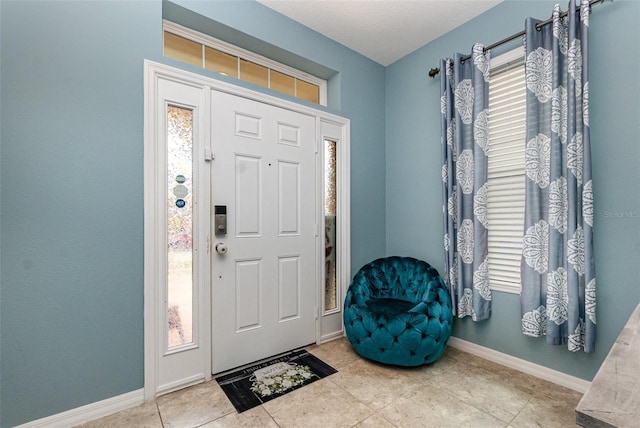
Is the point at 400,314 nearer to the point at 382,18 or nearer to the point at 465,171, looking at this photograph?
the point at 465,171

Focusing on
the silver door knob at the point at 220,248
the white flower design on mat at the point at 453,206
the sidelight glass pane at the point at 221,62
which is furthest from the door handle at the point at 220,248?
the white flower design on mat at the point at 453,206

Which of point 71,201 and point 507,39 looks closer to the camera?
point 71,201

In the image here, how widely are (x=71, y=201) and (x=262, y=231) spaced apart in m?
1.16

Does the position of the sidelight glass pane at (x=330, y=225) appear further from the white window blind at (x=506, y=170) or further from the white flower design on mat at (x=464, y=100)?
the white window blind at (x=506, y=170)

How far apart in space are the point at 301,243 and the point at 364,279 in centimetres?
63

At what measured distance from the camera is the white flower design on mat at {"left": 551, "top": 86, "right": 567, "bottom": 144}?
1.88 meters

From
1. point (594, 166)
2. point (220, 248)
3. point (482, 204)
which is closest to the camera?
point (594, 166)

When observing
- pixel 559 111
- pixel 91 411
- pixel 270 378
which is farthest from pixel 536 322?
pixel 91 411

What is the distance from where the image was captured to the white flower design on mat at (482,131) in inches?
88.8

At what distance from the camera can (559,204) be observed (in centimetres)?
187

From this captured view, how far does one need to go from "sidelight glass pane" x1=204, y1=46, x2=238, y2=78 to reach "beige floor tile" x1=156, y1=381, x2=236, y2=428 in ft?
7.43

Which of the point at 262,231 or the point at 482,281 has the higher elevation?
the point at 262,231

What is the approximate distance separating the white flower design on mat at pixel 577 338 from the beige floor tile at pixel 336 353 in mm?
1389

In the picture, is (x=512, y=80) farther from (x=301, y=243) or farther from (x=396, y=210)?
(x=301, y=243)
